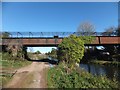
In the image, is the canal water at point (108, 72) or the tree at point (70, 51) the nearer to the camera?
the canal water at point (108, 72)

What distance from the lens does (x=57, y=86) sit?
2252 centimetres

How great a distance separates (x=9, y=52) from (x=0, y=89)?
38751mm

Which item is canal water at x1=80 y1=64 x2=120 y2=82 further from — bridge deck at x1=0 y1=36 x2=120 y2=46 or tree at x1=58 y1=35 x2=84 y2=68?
bridge deck at x1=0 y1=36 x2=120 y2=46

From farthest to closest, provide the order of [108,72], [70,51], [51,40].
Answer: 1. [51,40]
2. [70,51]
3. [108,72]

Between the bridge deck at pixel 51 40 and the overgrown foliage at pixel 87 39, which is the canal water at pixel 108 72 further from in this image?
Result: the bridge deck at pixel 51 40

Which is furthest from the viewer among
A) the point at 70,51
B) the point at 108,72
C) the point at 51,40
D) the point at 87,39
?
the point at 51,40

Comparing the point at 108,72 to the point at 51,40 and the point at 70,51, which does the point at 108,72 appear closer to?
the point at 70,51

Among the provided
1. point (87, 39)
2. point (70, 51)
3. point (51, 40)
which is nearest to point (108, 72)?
point (70, 51)

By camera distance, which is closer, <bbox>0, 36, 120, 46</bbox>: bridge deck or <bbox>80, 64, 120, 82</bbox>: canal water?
<bbox>80, 64, 120, 82</bbox>: canal water

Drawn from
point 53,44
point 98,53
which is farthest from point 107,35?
point 98,53

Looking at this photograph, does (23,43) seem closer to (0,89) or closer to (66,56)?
(66,56)

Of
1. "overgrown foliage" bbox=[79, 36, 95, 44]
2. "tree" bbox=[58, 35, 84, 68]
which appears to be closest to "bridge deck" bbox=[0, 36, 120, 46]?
"overgrown foliage" bbox=[79, 36, 95, 44]

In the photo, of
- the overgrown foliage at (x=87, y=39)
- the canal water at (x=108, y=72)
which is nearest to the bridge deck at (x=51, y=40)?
the overgrown foliage at (x=87, y=39)

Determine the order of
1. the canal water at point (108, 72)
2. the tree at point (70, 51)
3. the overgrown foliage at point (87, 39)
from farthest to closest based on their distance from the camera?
the overgrown foliage at point (87, 39)
the tree at point (70, 51)
the canal water at point (108, 72)
